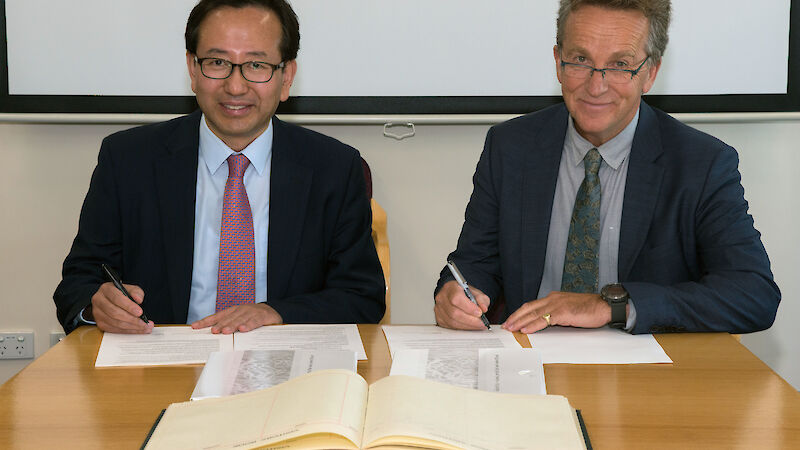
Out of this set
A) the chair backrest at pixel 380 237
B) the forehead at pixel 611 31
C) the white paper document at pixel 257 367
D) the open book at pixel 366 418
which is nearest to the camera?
the open book at pixel 366 418

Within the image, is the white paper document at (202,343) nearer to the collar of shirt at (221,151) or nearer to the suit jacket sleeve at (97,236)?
the suit jacket sleeve at (97,236)

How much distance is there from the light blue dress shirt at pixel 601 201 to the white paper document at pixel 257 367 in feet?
2.49

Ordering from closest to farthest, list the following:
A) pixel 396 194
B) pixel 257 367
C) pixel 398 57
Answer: pixel 257 367
pixel 398 57
pixel 396 194

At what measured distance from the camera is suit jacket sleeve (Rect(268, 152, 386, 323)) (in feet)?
6.58

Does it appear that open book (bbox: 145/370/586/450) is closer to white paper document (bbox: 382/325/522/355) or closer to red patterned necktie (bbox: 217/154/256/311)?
white paper document (bbox: 382/325/522/355)

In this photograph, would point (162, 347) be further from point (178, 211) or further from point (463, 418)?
point (463, 418)

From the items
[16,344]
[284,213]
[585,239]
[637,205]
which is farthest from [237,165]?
[16,344]

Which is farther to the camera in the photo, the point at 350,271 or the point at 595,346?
the point at 350,271

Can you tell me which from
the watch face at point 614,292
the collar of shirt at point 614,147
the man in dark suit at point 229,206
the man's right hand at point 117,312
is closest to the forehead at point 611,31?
the collar of shirt at point 614,147

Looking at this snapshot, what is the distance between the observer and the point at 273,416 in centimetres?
117

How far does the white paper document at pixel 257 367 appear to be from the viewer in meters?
1.37

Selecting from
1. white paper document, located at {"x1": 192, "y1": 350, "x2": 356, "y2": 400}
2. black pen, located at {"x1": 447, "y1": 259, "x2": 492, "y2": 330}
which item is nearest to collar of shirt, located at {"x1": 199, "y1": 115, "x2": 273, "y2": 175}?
black pen, located at {"x1": 447, "y1": 259, "x2": 492, "y2": 330}

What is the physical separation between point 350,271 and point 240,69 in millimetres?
557

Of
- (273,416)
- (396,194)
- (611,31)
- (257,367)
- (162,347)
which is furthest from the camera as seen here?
(396,194)
